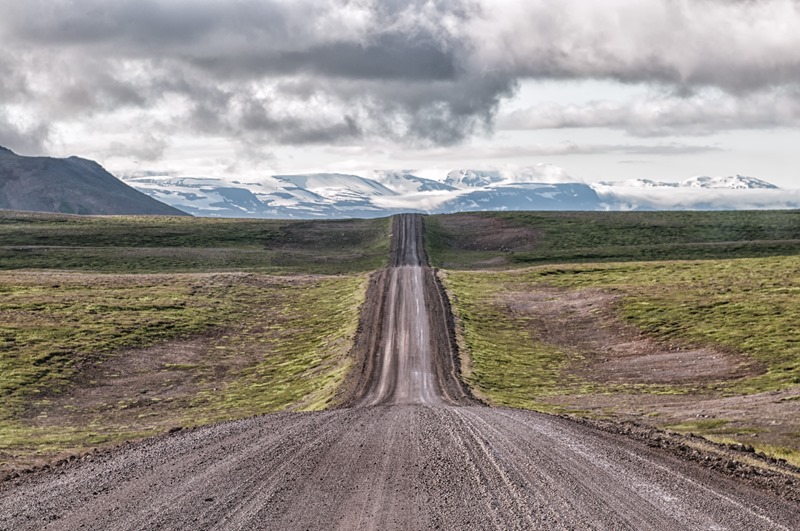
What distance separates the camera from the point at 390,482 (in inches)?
1070

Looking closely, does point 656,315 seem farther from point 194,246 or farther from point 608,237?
point 194,246

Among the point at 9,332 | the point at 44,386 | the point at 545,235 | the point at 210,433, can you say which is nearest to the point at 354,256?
the point at 545,235

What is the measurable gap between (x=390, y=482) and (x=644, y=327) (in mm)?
48919

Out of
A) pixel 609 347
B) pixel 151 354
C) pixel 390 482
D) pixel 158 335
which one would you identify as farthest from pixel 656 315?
pixel 390 482

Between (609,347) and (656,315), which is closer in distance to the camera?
(609,347)

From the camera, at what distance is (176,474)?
28828 millimetres

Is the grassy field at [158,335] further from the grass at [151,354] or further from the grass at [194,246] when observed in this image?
the grass at [194,246]

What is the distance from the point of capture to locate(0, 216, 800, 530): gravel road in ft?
76.6

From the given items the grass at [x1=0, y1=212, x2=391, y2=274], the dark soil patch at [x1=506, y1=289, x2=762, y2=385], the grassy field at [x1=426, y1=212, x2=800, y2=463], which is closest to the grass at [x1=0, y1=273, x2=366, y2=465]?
the grassy field at [x1=426, y1=212, x2=800, y2=463]

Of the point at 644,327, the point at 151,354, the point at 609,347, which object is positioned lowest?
the point at 151,354

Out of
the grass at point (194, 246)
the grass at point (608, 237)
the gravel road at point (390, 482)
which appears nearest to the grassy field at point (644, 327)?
the grass at point (608, 237)

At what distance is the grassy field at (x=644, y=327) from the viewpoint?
44.8 meters

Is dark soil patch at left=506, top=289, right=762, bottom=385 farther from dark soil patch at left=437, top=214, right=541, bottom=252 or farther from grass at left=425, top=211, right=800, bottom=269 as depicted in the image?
dark soil patch at left=437, top=214, right=541, bottom=252

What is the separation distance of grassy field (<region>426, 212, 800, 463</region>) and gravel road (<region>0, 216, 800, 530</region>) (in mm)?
7768
